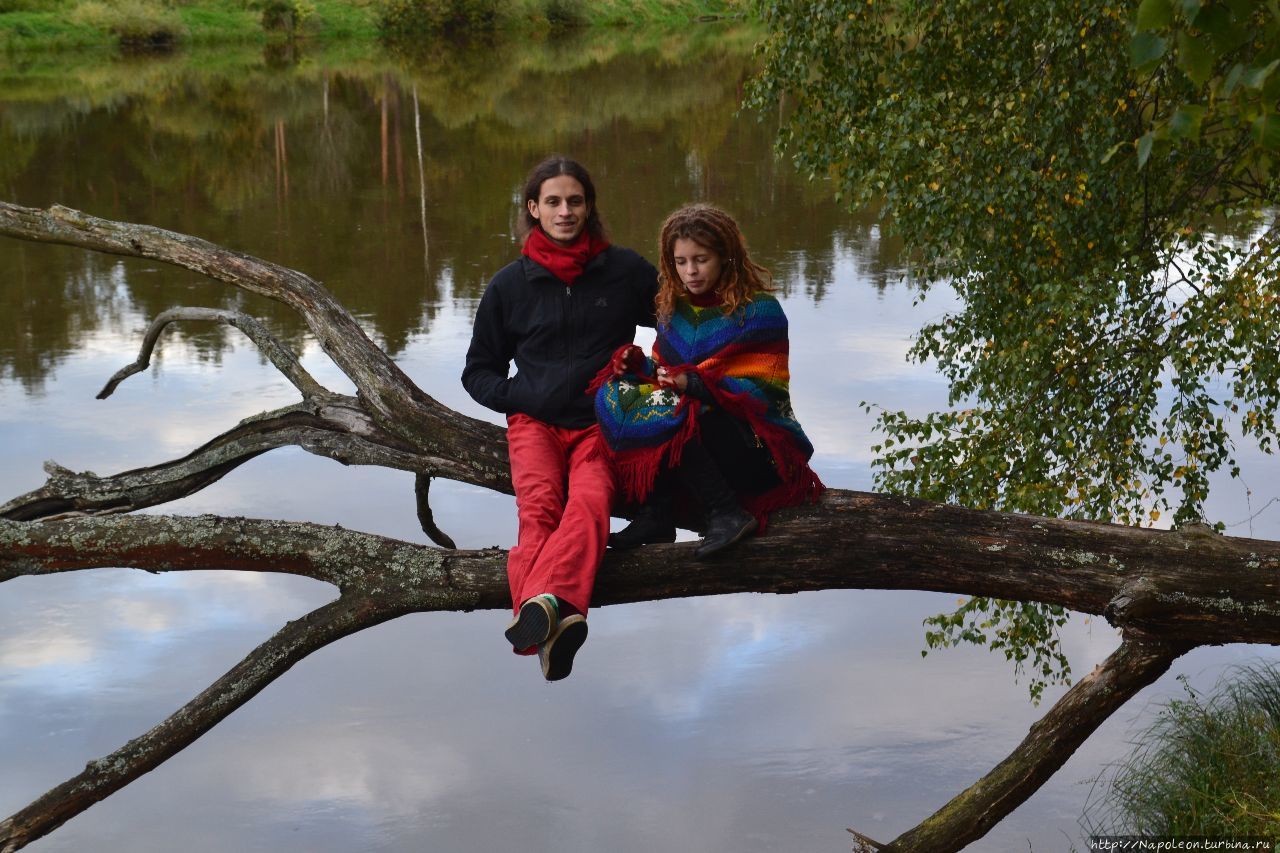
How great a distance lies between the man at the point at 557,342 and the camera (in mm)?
4094

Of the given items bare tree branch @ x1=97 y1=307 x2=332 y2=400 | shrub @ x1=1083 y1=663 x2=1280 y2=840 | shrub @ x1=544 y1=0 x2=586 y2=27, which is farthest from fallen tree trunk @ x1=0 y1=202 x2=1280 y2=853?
shrub @ x1=544 y1=0 x2=586 y2=27

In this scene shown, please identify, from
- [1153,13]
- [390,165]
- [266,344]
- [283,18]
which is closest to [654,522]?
[266,344]

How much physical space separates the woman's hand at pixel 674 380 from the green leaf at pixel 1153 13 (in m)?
1.90

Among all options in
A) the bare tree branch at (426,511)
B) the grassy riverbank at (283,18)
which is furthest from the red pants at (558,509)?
the grassy riverbank at (283,18)

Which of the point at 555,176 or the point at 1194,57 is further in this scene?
the point at 555,176

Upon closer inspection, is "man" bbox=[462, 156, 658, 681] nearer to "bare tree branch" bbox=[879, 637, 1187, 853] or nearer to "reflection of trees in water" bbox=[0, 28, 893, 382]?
"bare tree branch" bbox=[879, 637, 1187, 853]

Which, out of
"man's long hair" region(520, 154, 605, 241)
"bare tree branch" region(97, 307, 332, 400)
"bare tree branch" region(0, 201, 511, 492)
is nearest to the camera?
"man's long hair" region(520, 154, 605, 241)

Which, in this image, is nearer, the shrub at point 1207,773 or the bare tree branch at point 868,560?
the bare tree branch at point 868,560

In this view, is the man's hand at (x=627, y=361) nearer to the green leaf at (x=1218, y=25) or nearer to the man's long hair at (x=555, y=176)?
the man's long hair at (x=555, y=176)

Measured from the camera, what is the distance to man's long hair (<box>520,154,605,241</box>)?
4.40 m

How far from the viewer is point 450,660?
32.4ft

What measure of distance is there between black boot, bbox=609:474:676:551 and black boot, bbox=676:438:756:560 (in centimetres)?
10

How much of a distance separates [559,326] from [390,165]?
2279 centimetres

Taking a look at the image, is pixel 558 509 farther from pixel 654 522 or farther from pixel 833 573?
pixel 833 573
